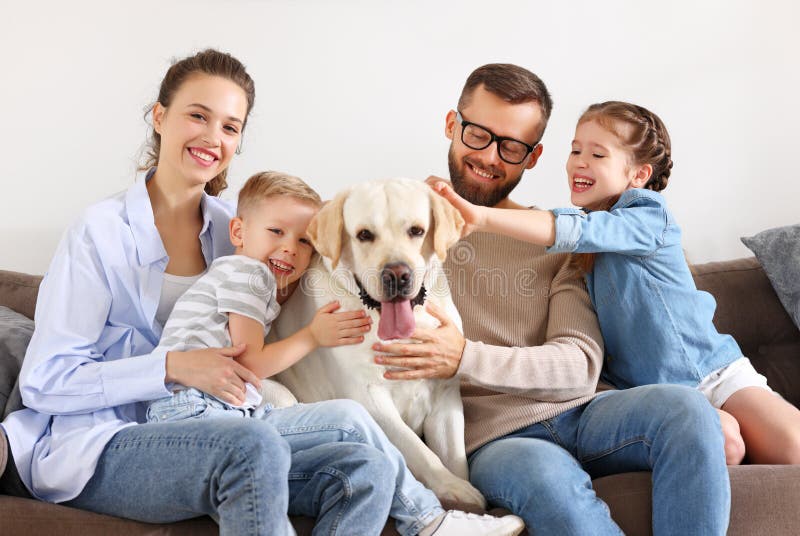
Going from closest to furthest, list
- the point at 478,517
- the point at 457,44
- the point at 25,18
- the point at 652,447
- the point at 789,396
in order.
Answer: the point at 478,517 → the point at 652,447 → the point at 789,396 → the point at 25,18 → the point at 457,44

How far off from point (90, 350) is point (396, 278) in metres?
0.84

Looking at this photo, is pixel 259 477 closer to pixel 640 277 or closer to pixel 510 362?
pixel 510 362

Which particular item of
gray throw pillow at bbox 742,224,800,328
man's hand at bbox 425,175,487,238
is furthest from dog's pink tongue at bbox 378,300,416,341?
gray throw pillow at bbox 742,224,800,328

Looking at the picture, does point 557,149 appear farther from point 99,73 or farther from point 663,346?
point 99,73

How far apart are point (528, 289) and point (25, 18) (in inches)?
88.3

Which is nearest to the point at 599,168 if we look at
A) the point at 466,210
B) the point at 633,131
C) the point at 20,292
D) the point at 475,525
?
the point at 633,131

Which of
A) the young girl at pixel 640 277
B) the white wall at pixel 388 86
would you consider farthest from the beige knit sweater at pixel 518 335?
the white wall at pixel 388 86

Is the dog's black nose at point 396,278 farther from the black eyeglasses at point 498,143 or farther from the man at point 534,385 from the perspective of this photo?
the black eyeglasses at point 498,143

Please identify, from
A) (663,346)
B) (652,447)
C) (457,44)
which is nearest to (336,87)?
(457,44)

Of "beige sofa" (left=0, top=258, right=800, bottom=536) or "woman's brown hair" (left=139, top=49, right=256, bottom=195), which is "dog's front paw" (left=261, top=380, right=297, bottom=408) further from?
"woman's brown hair" (left=139, top=49, right=256, bottom=195)

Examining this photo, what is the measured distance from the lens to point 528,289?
239 cm

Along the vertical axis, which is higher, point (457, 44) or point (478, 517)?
point (457, 44)

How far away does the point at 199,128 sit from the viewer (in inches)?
88.7

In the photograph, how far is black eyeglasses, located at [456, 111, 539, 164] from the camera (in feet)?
8.03
